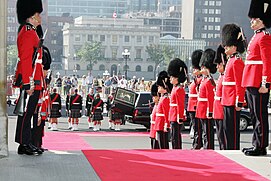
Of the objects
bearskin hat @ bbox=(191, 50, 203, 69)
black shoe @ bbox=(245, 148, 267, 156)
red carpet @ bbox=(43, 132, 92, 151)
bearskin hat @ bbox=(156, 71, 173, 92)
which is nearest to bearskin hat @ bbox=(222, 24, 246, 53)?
black shoe @ bbox=(245, 148, 267, 156)

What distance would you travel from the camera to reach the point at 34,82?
6.09 m

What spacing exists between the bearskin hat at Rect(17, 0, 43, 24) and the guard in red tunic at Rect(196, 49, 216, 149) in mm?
3890

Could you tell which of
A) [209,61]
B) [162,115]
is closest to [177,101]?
[162,115]

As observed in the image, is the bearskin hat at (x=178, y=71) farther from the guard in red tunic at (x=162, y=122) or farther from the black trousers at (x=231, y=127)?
the black trousers at (x=231, y=127)

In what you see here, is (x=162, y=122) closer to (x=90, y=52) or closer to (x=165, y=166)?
(x=165, y=166)

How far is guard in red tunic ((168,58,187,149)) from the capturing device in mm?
9508

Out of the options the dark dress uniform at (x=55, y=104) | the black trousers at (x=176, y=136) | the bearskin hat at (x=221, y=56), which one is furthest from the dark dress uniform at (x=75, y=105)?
A: the bearskin hat at (x=221, y=56)

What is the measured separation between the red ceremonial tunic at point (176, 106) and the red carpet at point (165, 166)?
305 cm

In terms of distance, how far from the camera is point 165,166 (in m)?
5.53

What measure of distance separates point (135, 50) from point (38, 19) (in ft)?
313

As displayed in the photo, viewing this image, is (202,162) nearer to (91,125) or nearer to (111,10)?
(91,125)

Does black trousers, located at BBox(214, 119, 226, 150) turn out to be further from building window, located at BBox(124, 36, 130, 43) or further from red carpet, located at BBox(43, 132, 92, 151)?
building window, located at BBox(124, 36, 130, 43)

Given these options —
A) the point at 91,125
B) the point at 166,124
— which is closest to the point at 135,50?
the point at 91,125

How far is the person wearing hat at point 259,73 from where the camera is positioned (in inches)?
244
